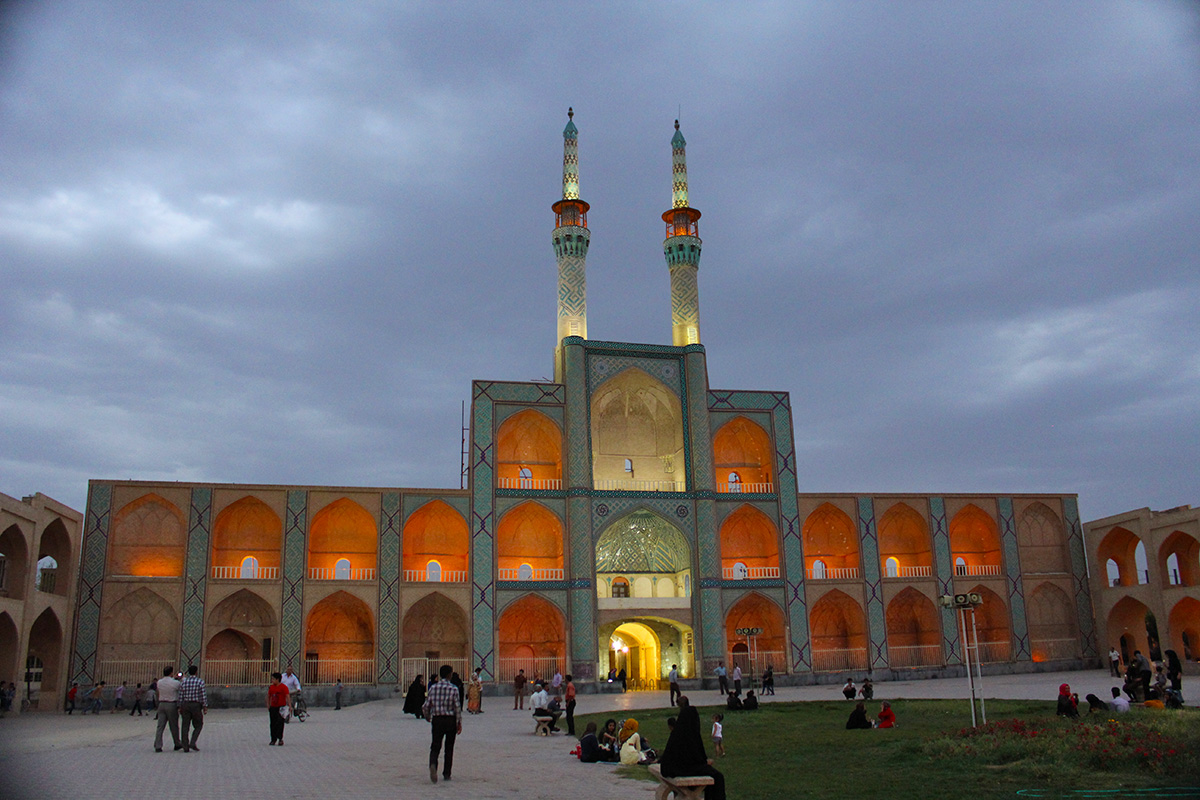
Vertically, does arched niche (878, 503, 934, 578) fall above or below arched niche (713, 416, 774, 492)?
below

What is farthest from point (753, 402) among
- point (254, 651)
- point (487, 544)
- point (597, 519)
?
point (254, 651)

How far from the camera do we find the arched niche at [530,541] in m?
33.2

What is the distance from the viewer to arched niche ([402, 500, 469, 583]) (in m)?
33.4

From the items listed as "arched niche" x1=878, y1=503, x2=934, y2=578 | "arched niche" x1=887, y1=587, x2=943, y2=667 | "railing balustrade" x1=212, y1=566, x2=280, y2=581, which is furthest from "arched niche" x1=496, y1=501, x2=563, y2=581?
"arched niche" x1=878, y1=503, x2=934, y2=578

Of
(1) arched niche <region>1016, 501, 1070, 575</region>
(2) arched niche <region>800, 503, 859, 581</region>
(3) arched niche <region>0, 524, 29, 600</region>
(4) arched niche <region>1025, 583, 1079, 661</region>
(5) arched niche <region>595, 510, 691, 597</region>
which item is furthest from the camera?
(2) arched niche <region>800, 503, 859, 581</region>

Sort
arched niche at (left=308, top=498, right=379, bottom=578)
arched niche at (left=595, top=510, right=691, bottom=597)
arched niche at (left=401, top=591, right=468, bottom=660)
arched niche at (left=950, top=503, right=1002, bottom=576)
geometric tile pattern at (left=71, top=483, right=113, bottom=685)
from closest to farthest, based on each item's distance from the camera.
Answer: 1. geometric tile pattern at (left=71, top=483, right=113, bottom=685)
2. arched niche at (left=401, top=591, right=468, bottom=660)
3. arched niche at (left=308, top=498, right=379, bottom=578)
4. arched niche at (left=595, top=510, right=691, bottom=597)
5. arched niche at (left=950, top=503, right=1002, bottom=576)

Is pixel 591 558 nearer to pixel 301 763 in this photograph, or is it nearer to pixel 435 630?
pixel 435 630

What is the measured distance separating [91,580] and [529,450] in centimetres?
1460

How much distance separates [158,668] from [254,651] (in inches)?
121

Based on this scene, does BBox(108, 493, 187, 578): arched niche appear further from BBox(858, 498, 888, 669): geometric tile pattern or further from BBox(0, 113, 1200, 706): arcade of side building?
BBox(858, 498, 888, 669): geometric tile pattern

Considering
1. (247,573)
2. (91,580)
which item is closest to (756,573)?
(247,573)

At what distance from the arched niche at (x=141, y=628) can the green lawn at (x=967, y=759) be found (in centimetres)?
1939

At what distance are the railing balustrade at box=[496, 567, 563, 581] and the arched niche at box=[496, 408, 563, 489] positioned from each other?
3377 millimetres

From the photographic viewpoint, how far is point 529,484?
32.7m
